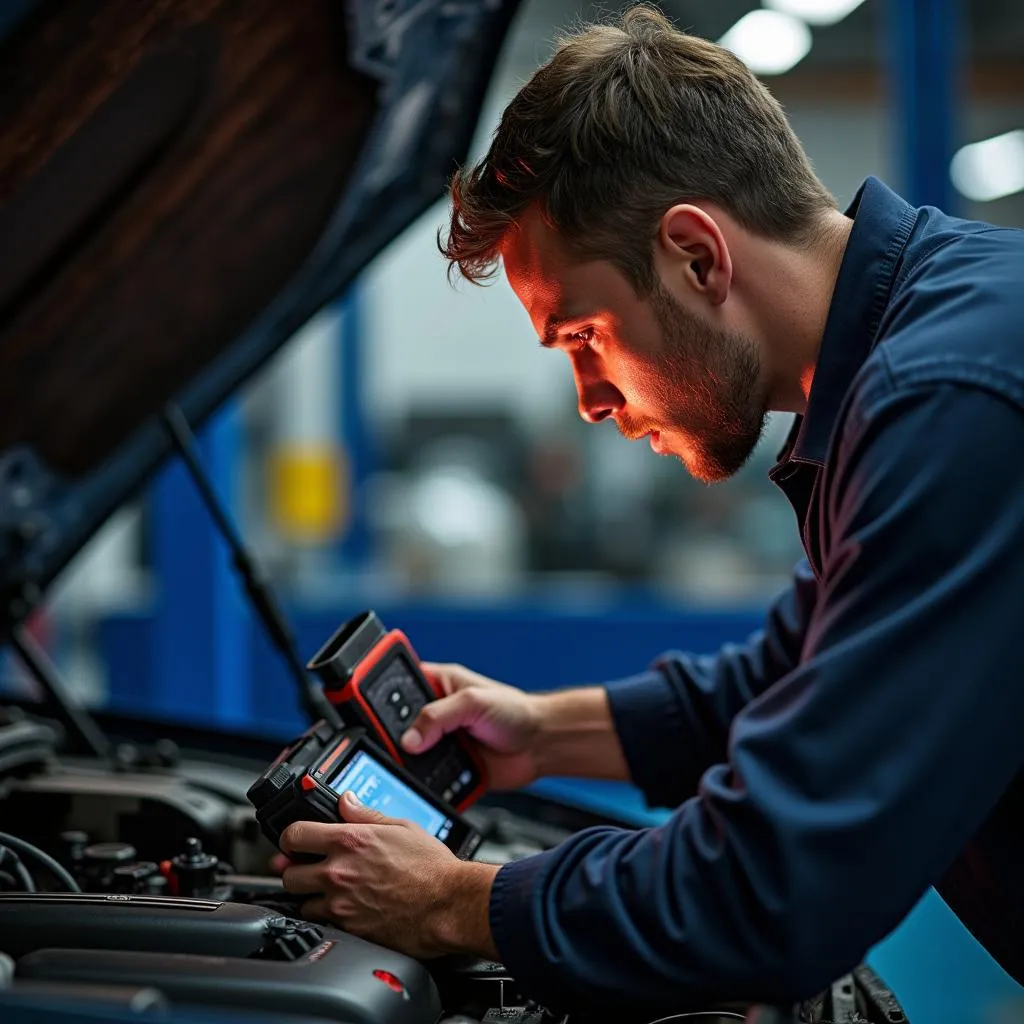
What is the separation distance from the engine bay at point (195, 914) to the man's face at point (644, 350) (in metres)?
0.48

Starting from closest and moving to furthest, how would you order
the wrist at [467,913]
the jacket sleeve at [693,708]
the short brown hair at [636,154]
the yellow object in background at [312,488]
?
the wrist at [467,913]
the short brown hair at [636,154]
the jacket sleeve at [693,708]
the yellow object in background at [312,488]

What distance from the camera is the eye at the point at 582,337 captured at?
1.05 meters

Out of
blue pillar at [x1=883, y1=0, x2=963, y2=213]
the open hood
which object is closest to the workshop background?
blue pillar at [x1=883, y1=0, x2=963, y2=213]

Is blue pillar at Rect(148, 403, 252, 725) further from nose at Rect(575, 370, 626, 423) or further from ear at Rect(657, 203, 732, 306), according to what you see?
ear at Rect(657, 203, 732, 306)

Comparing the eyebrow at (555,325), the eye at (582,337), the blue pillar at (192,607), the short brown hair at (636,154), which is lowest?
the blue pillar at (192,607)

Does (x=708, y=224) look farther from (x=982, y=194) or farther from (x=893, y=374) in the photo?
(x=982, y=194)

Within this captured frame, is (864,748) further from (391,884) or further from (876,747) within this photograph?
(391,884)

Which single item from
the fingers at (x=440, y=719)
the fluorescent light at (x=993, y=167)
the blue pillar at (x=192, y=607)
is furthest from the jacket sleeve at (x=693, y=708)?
the fluorescent light at (x=993, y=167)

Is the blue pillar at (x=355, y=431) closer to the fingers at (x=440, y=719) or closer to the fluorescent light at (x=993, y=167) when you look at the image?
the fluorescent light at (x=993, y=167)

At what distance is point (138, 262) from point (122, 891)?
74 centimetres

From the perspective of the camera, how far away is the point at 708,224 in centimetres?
97

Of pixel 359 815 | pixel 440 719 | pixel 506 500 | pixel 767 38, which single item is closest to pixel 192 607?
pixel 440 719

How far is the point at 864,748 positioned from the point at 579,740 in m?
0.66

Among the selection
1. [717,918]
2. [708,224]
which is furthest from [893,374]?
[717,918]
